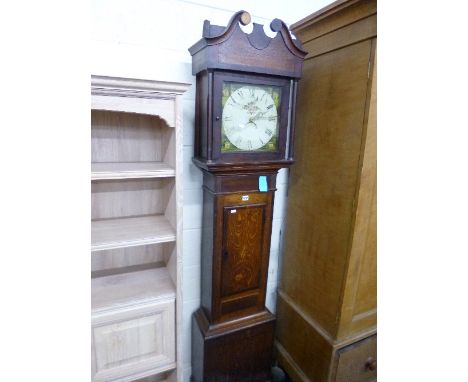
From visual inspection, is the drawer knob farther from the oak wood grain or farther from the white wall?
the white wall

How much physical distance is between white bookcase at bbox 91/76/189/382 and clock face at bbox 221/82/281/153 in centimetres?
19

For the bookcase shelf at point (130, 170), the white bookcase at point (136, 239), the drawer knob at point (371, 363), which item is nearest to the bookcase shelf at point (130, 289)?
the white bookcase at point (136, 239)

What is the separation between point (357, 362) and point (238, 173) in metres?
1.11

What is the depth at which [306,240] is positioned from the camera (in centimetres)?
150

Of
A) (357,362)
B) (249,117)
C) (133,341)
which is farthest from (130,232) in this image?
(357,362)

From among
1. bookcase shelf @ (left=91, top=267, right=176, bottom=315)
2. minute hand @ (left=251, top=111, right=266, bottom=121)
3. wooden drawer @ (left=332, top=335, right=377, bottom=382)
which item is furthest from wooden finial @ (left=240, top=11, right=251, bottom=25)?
wooden drawer @ (left=332, top=335, right=377, bottom=382)

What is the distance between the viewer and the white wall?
3.86 feet

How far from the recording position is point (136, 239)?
1.16 meters

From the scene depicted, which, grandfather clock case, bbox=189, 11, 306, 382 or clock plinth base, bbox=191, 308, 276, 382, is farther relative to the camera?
clock plinth base, bbox=191, 308, 276, 382

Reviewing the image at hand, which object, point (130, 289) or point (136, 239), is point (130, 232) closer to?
point (136, 239)

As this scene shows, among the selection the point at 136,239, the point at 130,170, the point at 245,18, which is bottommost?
the point at 136,239
